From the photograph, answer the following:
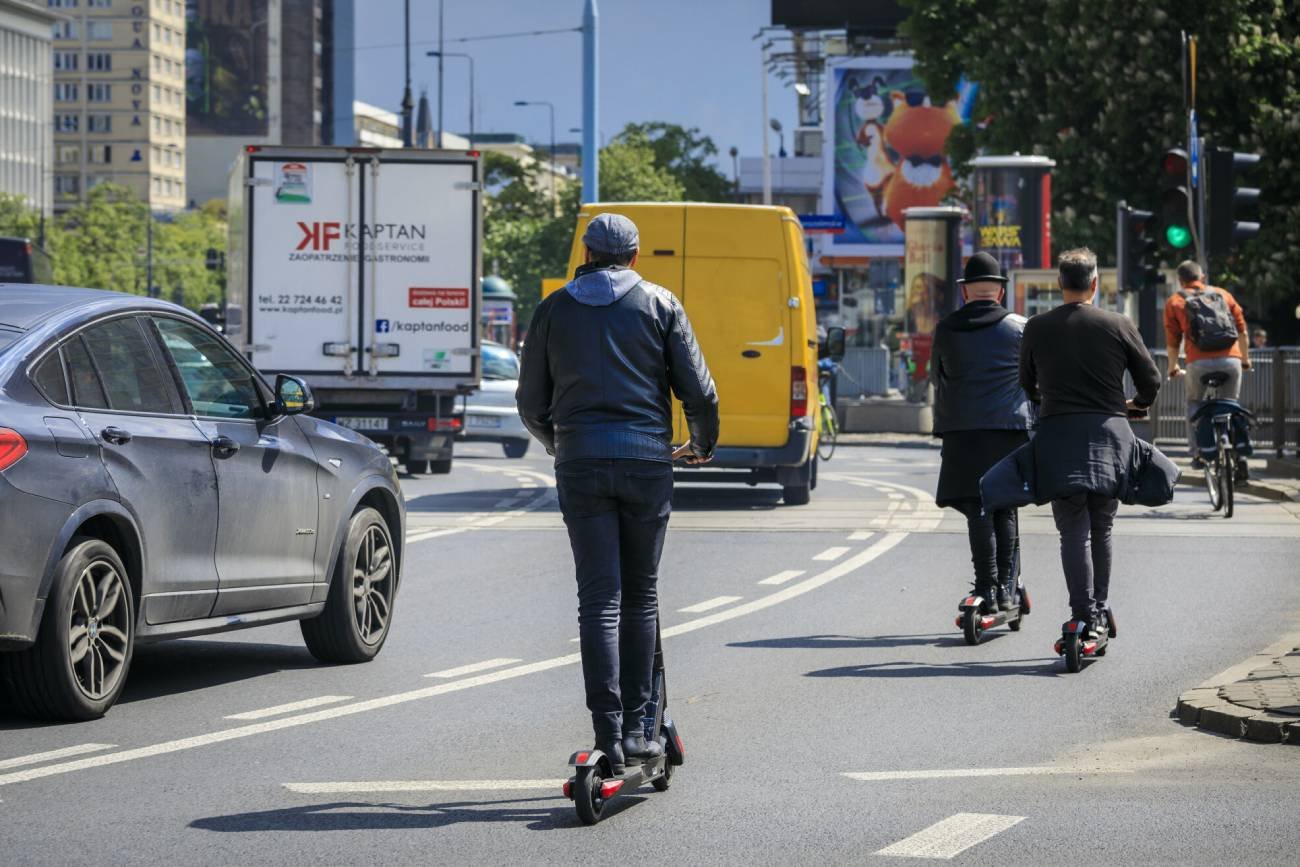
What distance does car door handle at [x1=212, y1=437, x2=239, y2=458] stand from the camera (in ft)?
30.6

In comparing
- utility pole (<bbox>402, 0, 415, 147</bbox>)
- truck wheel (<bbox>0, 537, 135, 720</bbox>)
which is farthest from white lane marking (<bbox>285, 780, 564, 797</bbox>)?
utility pole (<bbox>402, 0, 415, 147</bbox>)

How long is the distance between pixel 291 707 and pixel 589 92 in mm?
32397

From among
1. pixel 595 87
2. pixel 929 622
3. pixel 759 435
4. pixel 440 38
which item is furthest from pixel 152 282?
pixel 929 622

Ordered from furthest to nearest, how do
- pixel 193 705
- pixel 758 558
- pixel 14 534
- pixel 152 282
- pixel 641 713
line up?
1. pixel 152 282
2. pixel 758 558
3. pixel 193 705
4. pixel 14 534
5. pixel 641 713

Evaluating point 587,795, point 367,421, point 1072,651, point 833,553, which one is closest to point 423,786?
point 587,795

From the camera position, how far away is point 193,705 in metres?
8.98

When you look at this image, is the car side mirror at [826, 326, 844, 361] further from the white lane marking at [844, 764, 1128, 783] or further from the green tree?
the white lane marking at [844, 764, 1128, 783]

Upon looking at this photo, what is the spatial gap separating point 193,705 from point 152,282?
120 metres

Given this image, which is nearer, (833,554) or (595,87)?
(833,554)

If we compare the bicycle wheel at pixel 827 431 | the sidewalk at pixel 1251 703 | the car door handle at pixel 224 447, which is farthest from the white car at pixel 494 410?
the sidewalk at pixel 1251 703

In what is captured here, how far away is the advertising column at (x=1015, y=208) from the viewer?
3597 cm

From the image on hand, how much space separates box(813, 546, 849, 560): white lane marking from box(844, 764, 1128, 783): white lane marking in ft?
26.5

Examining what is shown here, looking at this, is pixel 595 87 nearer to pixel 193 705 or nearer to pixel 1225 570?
pixel 1225 570

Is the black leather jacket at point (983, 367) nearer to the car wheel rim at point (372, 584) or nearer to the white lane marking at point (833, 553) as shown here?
the car wheel rim at point (372, 584)
